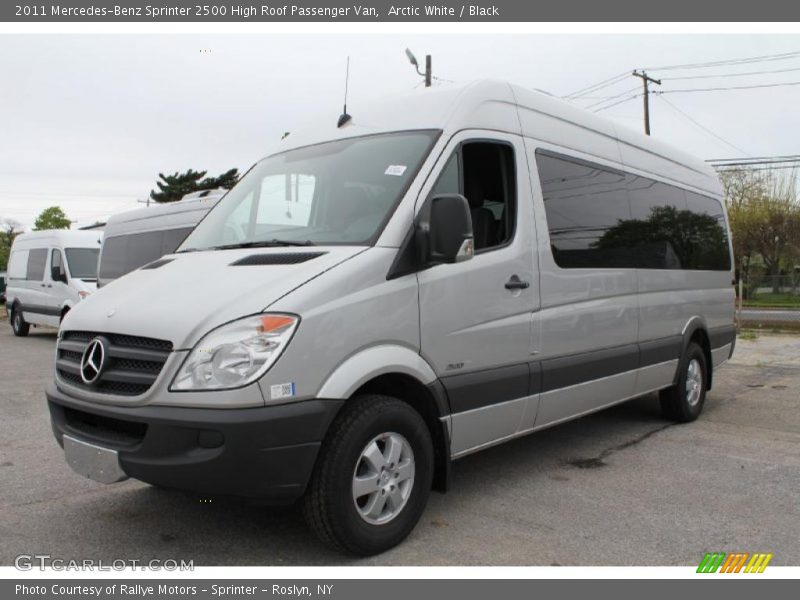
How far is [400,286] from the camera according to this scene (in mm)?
3832

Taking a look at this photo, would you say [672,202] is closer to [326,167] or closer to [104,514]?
[326,167]

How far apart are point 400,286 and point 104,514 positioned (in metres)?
2.25

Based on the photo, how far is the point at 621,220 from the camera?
19.9 feet

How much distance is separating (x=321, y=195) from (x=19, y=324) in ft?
53.3

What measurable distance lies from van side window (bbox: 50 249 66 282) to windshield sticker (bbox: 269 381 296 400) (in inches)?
549

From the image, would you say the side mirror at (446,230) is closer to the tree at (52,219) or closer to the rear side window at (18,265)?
the rear side window at (18,265)

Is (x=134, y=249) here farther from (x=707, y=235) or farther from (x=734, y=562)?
Answer: (x=734, y=562)

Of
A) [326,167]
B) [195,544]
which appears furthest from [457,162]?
[195,544]

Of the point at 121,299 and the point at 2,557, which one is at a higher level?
the point at 121,299

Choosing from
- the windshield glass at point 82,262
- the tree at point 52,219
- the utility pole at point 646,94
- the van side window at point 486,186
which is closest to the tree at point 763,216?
the utility pole at point 646,94

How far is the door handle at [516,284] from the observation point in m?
4.57

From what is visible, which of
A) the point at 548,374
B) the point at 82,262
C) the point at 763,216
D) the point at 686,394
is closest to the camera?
the point at 548,374

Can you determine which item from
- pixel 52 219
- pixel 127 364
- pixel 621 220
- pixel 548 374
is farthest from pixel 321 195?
pixel 52 219
